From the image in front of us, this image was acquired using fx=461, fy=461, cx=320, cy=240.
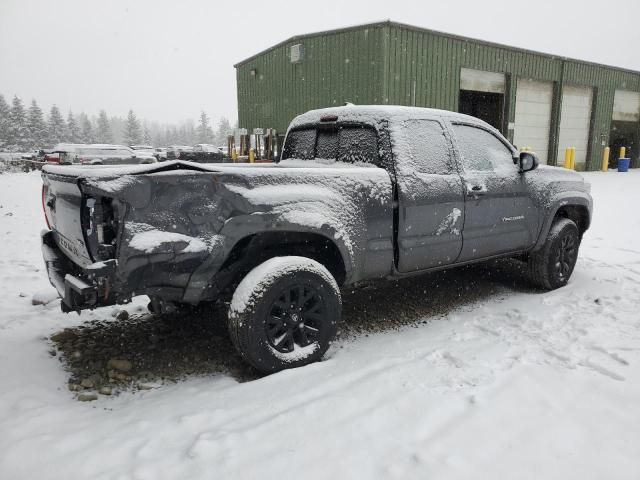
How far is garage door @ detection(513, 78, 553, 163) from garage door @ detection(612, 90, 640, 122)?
18.7 ft

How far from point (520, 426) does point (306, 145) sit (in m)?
3.03

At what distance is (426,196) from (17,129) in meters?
76.0

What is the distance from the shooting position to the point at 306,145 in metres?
4.48

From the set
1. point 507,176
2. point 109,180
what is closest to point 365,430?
point 109,180

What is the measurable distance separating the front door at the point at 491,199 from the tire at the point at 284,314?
1624mm

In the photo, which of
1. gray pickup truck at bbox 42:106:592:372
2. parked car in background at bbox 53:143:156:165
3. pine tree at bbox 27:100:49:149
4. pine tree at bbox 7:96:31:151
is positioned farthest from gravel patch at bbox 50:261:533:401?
pine tree at bbox 27:100:49:149

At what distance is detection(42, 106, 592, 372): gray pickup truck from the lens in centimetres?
265

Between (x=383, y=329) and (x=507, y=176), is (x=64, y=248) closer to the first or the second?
(x=383, y=329)

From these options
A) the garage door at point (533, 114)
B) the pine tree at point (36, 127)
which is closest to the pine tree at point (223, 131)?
the pine tree at point (36, 127)

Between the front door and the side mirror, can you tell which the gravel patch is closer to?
the front door

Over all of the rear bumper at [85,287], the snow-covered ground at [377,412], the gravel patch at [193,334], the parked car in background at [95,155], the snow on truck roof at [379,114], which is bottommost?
the gravel patch at [193,334]

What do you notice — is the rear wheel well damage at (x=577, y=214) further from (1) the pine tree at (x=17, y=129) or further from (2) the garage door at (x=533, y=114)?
(1) the pine tree at (x=17, y=129)

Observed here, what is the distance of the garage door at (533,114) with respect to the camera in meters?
18.4

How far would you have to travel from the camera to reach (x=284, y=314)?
3.10 metres
